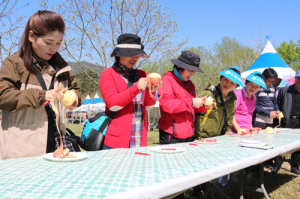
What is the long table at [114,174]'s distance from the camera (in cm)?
95

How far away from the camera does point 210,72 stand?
20.3m

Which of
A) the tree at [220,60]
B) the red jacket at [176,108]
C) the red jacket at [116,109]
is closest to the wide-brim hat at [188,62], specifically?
the red jacket at [176,108]

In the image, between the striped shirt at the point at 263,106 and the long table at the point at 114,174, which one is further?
the striped shirt at the point at 263,106

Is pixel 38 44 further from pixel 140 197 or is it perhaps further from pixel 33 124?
pixel 140 197

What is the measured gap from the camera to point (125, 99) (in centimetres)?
203

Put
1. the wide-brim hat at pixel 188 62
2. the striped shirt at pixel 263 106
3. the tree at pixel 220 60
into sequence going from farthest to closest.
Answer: the tree at pixel 220 60
the striped shirt at pixel 263 106
the wide-brim hat at pixel 188 62

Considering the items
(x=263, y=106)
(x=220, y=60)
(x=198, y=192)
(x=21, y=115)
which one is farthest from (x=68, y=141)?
(x=220, y=60)

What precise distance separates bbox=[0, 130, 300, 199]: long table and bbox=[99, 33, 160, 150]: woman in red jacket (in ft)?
1.15

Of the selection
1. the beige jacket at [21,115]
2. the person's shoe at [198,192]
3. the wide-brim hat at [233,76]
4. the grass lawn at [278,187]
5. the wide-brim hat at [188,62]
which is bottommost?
the grass lawn at [278,187]

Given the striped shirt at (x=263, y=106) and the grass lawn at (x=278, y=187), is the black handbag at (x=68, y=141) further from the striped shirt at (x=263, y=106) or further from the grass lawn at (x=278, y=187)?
the striped shirt at (x=263, y=106)

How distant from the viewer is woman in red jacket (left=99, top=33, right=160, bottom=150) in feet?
6.96

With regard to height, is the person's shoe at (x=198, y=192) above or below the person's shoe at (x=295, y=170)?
above

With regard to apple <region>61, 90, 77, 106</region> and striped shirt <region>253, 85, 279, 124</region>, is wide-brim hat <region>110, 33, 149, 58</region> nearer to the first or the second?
apple <region>61, 90, 77, 106</region>

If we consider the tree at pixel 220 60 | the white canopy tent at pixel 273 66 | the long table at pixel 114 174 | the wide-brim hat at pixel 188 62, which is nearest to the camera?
the long table at pixel 114 174
